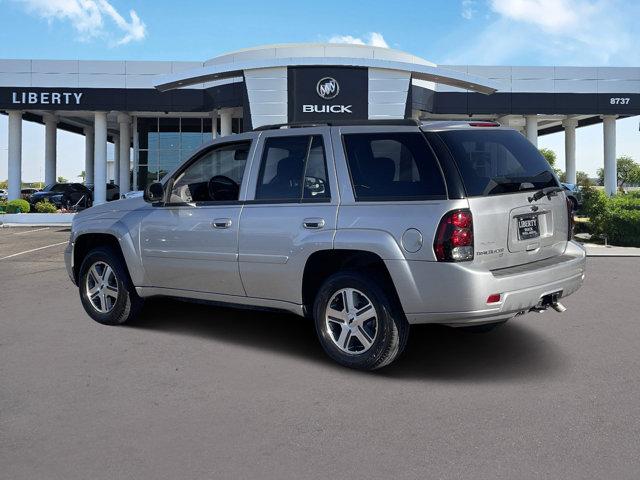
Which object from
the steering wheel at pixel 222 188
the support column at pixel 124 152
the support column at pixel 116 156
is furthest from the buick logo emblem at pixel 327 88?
the support column at pixel 116 156

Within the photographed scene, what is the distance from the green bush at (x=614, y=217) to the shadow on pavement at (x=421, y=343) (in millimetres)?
11285

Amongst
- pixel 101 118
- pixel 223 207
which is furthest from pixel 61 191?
pixel 223 207

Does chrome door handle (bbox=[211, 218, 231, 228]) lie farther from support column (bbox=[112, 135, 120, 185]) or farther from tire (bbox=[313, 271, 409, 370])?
support column (bbox=[112, 135, 120, 185])

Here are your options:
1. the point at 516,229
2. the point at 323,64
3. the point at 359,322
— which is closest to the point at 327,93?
the point at 323,64

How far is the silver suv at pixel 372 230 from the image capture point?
4.61 meters

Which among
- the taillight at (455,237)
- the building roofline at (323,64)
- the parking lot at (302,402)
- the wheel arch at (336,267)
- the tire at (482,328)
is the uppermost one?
the building roofline at (323,64)

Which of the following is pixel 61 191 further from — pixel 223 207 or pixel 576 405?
pixel 576 405

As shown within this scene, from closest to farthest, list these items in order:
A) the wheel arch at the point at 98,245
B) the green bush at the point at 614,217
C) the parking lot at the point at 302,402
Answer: the parking lot at the point at 302,402
the wheel arch at the point at 98,245
the green bush at the point at 614,217

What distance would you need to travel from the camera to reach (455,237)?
178 inches

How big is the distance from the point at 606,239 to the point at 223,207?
1350 cm

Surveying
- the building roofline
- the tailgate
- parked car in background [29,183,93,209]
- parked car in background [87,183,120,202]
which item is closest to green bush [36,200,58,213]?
parked car in background [29,183,93,209]

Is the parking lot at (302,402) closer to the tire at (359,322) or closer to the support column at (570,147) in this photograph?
the tire at (359,322)

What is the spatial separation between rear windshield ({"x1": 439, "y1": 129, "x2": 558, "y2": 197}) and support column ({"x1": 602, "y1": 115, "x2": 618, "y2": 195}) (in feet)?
116

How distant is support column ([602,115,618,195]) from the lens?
3759 centimetres
